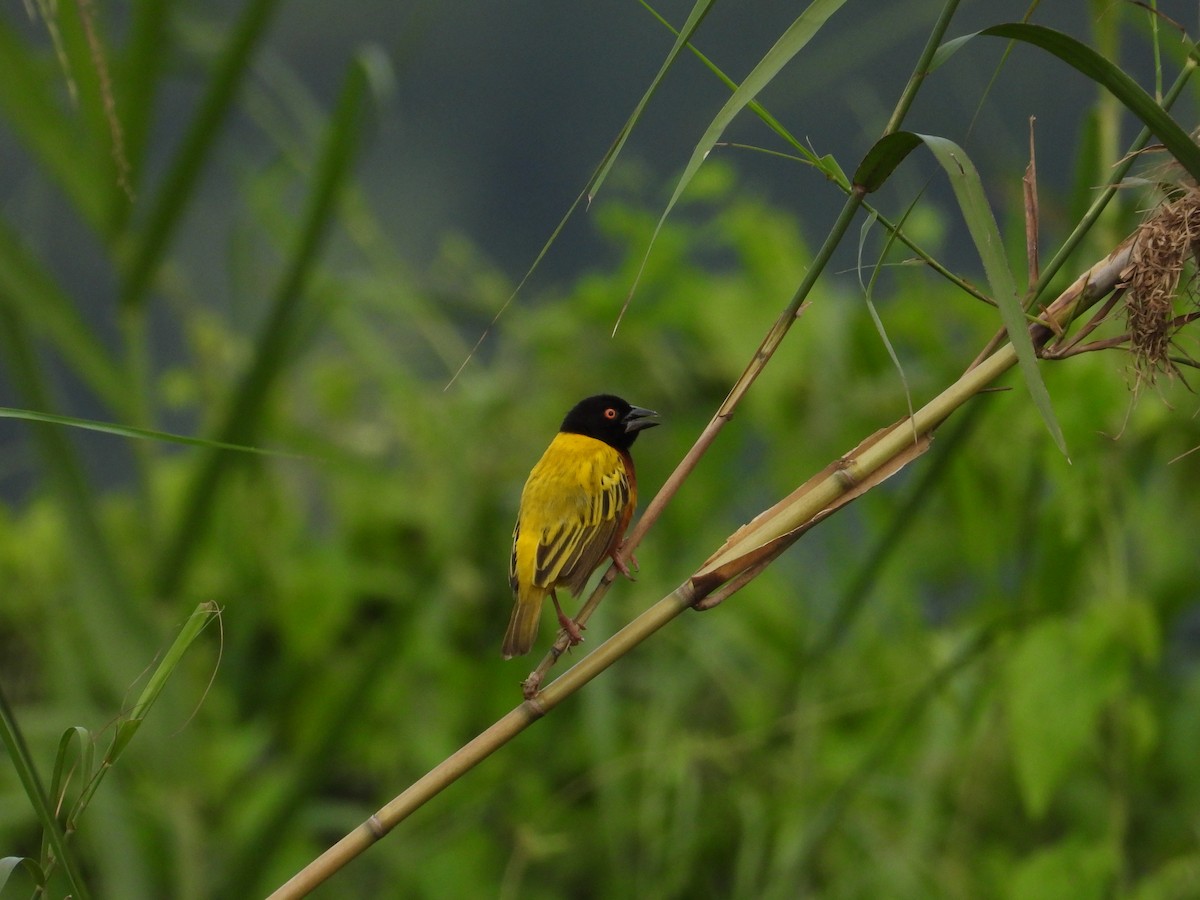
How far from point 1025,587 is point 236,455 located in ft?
5.93

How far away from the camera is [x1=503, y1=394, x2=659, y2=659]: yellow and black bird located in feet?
6.24

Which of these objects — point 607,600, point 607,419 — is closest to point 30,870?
point 607,419

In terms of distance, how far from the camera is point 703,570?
3.99 ft

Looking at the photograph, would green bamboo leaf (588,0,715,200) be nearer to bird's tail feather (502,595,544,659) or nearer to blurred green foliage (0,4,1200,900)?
bird's tail feather (502,595,544,659)

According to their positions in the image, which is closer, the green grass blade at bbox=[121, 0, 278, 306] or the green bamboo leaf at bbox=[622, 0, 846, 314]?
the green bamboo leaf at bbox=[622, 0, 846, 314]

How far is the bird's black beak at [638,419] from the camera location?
232 cm

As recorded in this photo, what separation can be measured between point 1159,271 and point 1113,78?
332 millimetres

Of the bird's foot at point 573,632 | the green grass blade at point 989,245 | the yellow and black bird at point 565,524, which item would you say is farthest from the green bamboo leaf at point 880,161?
the yellow and black bird at point 565,524

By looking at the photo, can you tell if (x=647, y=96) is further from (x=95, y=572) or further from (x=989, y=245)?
(x=95, y=572)

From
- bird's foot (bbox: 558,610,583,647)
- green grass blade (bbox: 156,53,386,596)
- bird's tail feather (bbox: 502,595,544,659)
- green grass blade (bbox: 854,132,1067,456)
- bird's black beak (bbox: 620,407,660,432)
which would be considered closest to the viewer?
green grass blade (bbox: 854,132,1067,456)

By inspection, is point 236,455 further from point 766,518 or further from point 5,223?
point 766,518

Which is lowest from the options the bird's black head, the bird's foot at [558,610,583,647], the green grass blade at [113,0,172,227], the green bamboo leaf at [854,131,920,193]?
the bird's foot at [558,610,583,647]

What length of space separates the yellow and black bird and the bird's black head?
10 centimetres

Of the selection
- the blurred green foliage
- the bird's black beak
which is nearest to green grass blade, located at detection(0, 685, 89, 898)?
the bird's black beak
